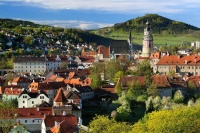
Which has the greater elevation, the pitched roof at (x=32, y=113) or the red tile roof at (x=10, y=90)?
the red tile roof at (x=10, y=90)

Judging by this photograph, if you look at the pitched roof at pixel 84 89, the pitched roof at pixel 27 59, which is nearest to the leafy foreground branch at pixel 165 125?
the pitched roof at pixel 84 89

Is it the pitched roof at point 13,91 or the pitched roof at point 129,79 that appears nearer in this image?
the pitched roof at point 13,91

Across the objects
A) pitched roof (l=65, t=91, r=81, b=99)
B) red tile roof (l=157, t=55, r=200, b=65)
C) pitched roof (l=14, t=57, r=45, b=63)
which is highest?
red tile roof (l=157, t=55, r=200, b=65)

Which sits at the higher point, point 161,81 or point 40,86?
point 161,81

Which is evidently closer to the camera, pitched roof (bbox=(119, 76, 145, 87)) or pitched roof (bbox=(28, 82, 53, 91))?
pitched roof (bbox=(28, 82, 53, 91))

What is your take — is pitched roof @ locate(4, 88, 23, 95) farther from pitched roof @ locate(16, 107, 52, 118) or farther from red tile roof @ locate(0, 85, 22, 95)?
pitched roof @ locate(16, 107, 52, 118)

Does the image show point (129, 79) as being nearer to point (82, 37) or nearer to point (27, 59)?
point (27, 59)

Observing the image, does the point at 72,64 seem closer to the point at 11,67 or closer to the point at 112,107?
the point at 11,67

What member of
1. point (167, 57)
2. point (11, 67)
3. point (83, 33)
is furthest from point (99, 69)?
point (83, 33)

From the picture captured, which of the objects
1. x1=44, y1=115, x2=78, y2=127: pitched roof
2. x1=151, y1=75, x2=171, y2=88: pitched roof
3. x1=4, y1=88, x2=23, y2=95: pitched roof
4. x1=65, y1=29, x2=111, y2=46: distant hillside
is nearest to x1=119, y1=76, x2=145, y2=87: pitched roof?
x1=151, y1=75, x2=171, y2=88: pitched roof

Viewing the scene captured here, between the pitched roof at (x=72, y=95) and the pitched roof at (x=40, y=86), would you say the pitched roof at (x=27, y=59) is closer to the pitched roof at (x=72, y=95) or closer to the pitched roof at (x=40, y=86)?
the pitched roof at (x=40, y=86)

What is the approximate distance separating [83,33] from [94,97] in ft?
358

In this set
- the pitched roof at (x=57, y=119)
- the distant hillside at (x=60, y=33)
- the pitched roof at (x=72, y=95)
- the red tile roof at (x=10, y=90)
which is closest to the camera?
the pitched roof at (x=57, y=119)

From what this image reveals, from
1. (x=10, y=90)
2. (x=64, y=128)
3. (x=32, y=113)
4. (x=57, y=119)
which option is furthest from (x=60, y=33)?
(x=64, y=128)
